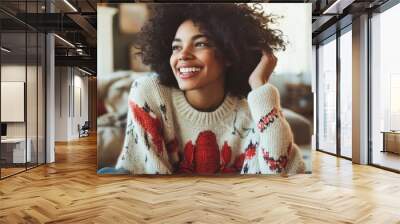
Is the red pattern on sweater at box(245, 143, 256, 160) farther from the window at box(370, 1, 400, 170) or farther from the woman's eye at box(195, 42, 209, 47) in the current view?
the window at box(370, 1, 400, 170)

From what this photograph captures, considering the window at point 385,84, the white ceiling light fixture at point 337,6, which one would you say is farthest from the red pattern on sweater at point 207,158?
the window at point 385,84

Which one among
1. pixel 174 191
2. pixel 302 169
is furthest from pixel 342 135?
pixel 174 191

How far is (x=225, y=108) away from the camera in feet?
21.2

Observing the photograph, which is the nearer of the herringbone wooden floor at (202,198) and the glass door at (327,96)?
the herringbone wooden floor at (202,198)

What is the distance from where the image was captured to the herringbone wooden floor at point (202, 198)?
402 cm

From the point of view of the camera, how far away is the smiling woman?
641cm

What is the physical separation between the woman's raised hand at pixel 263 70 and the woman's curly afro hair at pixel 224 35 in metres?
0.07

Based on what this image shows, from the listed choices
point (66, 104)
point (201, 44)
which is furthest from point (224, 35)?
point (66, 104)

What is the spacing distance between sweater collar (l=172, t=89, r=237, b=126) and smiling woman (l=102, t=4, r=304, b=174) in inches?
0.7

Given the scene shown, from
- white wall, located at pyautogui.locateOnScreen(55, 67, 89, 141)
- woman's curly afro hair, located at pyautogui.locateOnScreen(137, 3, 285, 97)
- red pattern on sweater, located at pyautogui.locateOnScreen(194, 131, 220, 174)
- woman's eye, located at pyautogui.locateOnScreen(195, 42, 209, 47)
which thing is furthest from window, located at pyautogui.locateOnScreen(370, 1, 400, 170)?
white wall, located at pyautogui.locateOnScreen(55, 67, 89, 141)

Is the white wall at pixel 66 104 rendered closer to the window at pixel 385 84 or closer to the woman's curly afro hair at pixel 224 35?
the woman's curly afro hair at pixel 224 35

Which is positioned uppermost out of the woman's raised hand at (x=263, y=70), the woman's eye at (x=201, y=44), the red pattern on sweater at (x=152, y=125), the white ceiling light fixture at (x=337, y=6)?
the white ceiling light fixture at (x=337, y=6)

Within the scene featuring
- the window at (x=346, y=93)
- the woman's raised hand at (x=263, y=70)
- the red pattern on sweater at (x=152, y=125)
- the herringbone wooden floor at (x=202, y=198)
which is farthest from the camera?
the window at (x=346, y=93)

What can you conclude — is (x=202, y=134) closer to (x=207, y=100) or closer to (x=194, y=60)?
(x=207, y=100)
